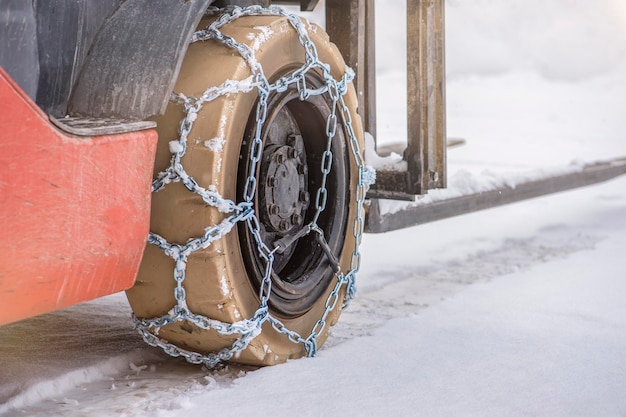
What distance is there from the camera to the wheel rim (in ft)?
6.15

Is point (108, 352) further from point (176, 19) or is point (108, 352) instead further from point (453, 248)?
point (453, 248)

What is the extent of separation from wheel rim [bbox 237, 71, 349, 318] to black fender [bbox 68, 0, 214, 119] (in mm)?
253

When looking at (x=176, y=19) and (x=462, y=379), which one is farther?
(x=462, y=379)

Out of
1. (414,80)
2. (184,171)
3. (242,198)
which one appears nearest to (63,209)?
(184,171)

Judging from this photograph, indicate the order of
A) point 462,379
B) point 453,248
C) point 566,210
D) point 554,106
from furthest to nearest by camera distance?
point 554,106 → point 566,210 → point 453,248 → point 462,379

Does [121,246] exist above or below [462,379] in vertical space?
above

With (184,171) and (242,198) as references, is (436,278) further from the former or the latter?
(184,171)

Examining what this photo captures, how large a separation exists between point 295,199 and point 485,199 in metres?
1.36

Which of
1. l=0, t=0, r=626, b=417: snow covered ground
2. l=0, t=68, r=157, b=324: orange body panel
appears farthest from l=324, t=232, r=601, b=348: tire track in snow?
l=0, t=68, r=157, b=324: orange body panel

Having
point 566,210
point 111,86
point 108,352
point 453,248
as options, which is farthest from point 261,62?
point 566,210

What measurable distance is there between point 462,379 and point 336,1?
4.14 feet

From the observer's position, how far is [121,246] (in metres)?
1.55

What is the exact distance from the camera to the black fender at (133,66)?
5.29 feet

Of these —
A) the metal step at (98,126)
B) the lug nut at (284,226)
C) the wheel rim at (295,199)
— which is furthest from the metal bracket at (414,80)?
the metal step at (98,126)
